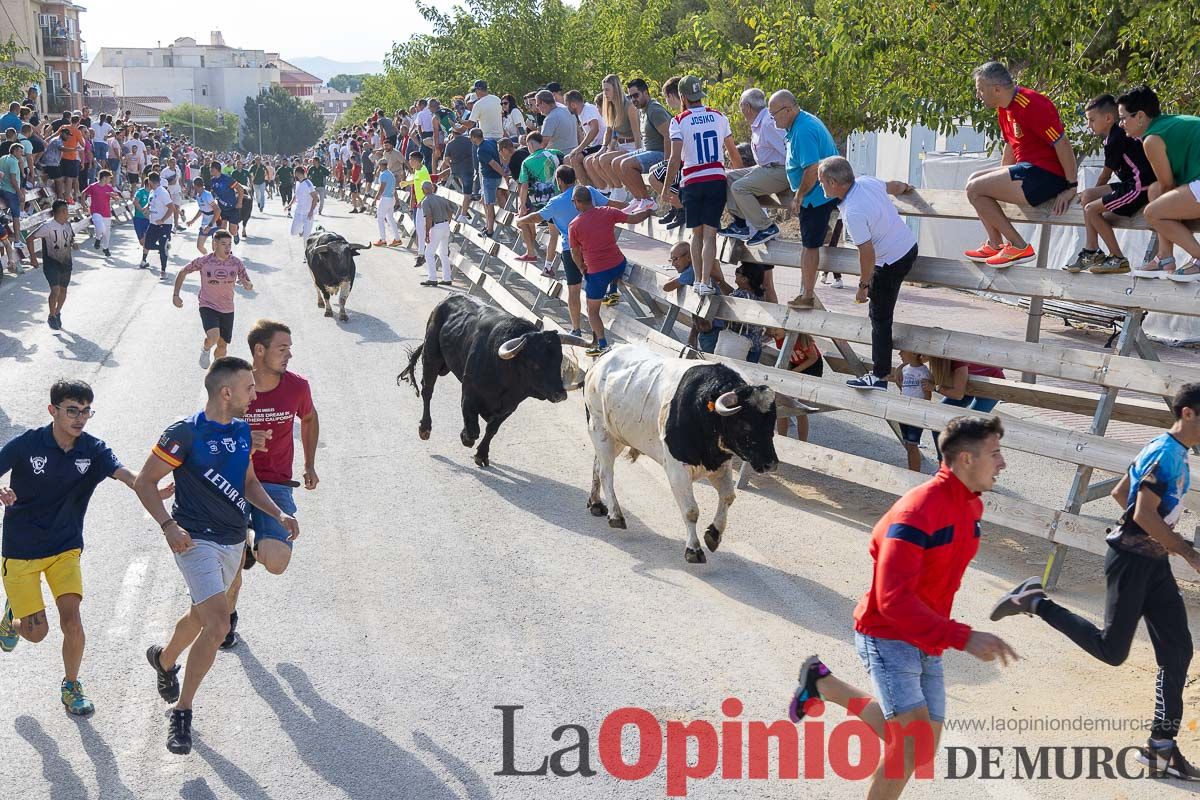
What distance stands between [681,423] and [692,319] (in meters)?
3.81

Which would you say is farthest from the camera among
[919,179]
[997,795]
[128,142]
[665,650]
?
[128,142]

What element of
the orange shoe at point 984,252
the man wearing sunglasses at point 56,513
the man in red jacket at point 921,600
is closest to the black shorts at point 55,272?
the man wearing sunglasses at point 56,513

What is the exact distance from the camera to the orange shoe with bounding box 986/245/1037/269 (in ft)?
31.7

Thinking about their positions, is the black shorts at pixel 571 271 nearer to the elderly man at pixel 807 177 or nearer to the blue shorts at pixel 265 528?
the elderly man at pixel 807 177

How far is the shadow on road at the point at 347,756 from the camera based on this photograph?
5.80m

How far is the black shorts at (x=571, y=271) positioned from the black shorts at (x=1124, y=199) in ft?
20.2

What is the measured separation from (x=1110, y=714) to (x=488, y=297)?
14806 mm

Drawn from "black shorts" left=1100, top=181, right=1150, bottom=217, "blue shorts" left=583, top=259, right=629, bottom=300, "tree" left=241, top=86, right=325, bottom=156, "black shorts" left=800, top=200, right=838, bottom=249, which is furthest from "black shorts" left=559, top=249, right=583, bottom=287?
"tree" left=241, top=86, right=325, bottom=156

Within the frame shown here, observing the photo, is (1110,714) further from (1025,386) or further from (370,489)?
(370,489)

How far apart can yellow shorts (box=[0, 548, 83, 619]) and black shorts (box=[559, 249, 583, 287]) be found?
7.97m

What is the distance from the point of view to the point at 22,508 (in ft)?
20.9

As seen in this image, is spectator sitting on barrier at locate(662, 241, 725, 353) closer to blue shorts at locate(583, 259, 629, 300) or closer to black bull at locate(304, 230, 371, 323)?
blue shorts at locate(583, 259, 629, 300)

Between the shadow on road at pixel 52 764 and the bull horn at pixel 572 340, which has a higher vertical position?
the bull horn at pixel 572 340

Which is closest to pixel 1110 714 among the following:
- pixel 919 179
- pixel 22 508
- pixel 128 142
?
pixel 22 508
